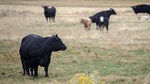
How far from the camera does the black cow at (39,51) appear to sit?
14.8m

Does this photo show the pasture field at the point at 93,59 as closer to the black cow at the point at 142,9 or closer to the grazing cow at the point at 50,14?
the grazing cow at the point at 50,14

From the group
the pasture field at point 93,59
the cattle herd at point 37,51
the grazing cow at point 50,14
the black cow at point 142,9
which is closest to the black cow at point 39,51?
the cattle herd at point 37,51

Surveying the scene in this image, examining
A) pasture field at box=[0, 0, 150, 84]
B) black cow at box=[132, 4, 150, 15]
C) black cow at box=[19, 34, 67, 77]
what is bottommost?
black cow at box=[132, 4, 150, 15]

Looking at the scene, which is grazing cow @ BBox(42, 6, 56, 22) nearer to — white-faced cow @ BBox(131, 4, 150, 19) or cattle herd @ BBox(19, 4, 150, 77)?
white-faced cow @ BBox(131, 4, 150, 19)

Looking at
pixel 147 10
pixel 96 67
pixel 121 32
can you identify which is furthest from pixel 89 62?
pixel 147 10

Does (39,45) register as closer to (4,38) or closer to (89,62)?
(89,62)

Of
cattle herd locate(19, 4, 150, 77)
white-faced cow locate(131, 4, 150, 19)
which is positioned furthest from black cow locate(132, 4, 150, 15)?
cattle herd locate(19, 4, 150, 77)

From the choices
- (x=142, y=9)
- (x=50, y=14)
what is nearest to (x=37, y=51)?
(x=50, y=14)

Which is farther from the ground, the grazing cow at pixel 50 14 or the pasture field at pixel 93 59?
the pasture field at pixel 93 59

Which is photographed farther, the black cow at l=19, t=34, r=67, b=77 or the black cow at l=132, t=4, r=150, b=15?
the black cow at l=132, t=4, r=150, b=15

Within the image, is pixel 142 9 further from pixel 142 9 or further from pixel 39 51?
pixel 39 51

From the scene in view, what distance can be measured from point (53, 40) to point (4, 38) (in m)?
10.7

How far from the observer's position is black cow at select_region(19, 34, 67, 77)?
14.8 metres

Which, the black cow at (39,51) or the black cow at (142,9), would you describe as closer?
the black cow at (39,51)
